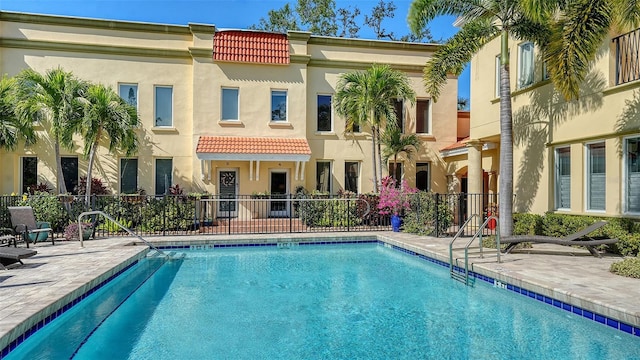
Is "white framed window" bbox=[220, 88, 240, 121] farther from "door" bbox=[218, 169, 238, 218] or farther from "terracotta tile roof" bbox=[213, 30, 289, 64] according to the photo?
"door" bbox=[218, 169, 238, 218]

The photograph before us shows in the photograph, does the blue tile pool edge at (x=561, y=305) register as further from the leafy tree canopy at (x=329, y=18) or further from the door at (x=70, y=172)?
the leafy tree canopy at (x=329, y=18)

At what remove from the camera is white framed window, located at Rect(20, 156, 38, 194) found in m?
18.6

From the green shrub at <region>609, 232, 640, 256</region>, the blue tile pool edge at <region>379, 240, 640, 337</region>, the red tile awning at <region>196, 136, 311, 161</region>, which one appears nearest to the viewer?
the blue tile pool edge at <region>379, 240, 640, 337</region>

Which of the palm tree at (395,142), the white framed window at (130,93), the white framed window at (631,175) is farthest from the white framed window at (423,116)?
the white framed window at (130,93)

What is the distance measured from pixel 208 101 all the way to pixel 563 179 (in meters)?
15.1

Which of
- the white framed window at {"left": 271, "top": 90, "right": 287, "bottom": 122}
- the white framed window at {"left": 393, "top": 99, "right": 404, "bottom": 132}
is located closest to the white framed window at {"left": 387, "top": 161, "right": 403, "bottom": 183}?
the white framed window at {"left": 393, "top": 99, "right": 404, "bottom": 132}

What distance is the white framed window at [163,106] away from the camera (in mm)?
19891

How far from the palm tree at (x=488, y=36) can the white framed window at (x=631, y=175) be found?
2643 mm

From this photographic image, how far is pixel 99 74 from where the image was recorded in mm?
19109

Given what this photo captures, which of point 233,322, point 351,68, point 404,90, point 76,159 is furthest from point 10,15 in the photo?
point 233,322

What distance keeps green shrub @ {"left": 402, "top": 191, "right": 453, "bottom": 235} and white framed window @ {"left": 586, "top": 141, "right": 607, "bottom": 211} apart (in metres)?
4.49

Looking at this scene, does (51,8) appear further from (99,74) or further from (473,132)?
(473,132)

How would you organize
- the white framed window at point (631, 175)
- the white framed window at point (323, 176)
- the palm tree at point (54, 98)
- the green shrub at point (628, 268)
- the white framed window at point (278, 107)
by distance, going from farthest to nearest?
the white framed window at point (323, 176) < the white framed window at point (278, 107) < the palm tree at point (54, 98) < the white framed window at point (631, 175) < the green shrub at point (628, 268)

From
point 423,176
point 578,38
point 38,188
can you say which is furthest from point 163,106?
point 578,38
